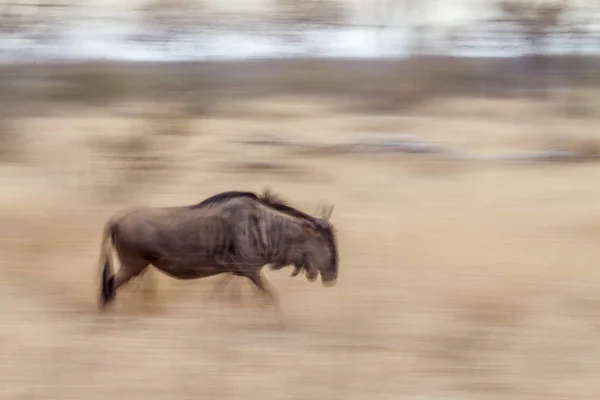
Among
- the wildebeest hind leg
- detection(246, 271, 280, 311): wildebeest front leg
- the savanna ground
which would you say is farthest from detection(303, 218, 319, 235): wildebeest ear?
the wildebeest hind leg

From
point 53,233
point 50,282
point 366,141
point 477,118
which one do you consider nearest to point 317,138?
point 366,141

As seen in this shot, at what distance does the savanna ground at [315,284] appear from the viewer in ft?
Result: 13.6

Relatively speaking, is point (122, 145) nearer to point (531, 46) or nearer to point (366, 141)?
point (366, 141)

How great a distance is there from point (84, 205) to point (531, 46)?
6351mm

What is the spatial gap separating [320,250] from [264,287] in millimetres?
344

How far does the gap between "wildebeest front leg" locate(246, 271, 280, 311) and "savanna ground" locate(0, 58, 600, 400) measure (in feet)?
0.33

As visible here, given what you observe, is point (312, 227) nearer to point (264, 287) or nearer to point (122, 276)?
point (264, 287)

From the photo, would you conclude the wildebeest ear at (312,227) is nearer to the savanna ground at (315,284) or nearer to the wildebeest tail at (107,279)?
the savanna ground at (315,284)

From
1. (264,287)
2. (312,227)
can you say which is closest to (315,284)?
(264,287)

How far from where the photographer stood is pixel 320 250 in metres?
4.49

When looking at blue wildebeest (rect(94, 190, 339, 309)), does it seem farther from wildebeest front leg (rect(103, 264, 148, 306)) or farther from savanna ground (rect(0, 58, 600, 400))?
savanna ground (rect(0, 58, 600, 400))

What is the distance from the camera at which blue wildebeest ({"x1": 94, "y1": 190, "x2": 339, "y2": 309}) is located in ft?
14.5

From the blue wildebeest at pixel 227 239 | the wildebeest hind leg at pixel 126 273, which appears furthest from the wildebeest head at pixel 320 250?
the wildebeest hind leg at pixel 126 273

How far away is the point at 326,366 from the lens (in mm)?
4191
